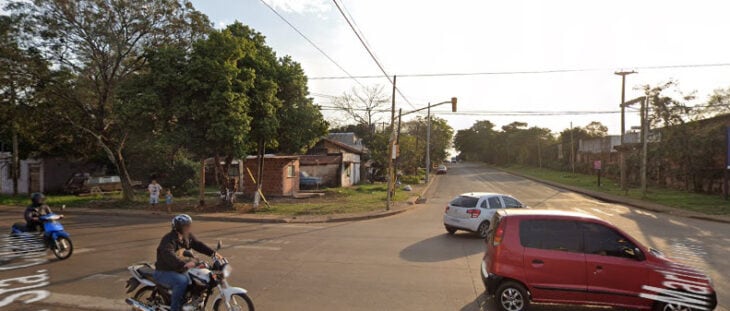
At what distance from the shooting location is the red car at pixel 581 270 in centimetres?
576

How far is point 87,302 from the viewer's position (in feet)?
21.0

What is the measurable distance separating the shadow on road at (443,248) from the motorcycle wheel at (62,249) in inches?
301

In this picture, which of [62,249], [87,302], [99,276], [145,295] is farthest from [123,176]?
[145,295]

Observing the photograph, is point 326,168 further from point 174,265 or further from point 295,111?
point 174,265

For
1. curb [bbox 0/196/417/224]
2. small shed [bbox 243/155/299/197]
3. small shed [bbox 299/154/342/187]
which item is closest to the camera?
curb [bbox 0/196/417/224]

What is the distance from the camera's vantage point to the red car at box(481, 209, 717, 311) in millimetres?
5762

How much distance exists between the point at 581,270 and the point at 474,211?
22.7ft

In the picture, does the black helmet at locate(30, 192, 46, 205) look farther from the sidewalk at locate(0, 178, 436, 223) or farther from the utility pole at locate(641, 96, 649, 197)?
the utility pole at locate(641, 96, 649, 197)

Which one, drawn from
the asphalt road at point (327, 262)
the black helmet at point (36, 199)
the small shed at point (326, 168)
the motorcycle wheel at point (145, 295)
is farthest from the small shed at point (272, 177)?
the motorcycle wheel at point (145, 295)

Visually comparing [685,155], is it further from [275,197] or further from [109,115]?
[109,115]

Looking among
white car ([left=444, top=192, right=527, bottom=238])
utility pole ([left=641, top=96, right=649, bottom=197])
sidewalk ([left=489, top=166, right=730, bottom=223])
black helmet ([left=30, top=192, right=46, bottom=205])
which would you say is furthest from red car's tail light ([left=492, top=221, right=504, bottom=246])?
utility pole ([left=641, top=96, right=649, bottom=197])

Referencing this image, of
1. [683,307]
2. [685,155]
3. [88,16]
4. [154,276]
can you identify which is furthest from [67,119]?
[685,155]

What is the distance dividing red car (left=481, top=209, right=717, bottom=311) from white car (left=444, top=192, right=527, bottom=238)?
21.5ft

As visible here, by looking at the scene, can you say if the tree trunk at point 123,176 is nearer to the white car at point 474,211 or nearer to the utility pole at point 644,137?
the white car at point 474,211
